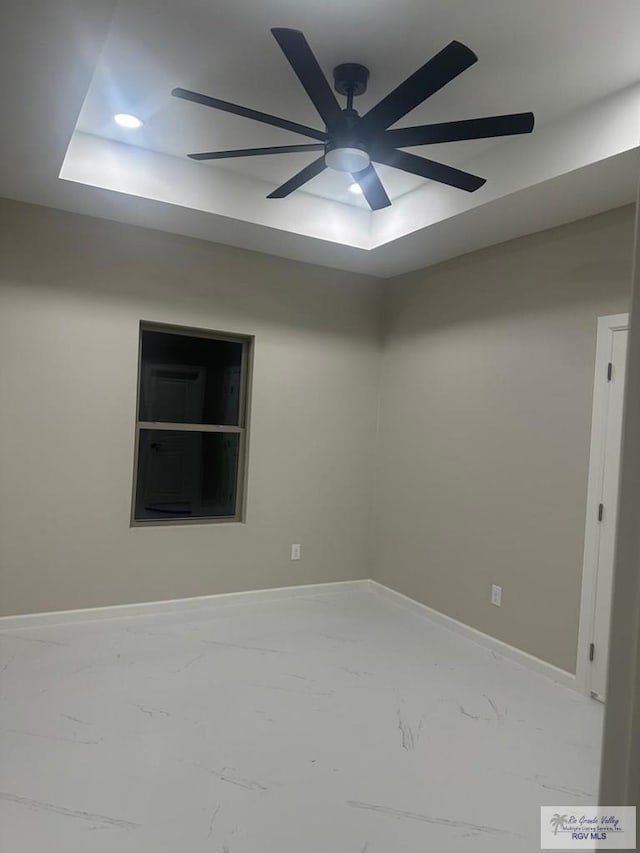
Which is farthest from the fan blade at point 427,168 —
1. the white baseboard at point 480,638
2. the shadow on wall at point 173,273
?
the white baseboard at point 480,638

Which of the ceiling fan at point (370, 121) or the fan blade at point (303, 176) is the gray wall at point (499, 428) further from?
the fan blade at point (303, 176)

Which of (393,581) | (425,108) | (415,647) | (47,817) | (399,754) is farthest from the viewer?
(393,581)

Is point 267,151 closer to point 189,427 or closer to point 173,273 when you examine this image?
point 173,273

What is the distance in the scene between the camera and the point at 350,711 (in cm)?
272

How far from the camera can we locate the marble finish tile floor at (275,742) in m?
1.94

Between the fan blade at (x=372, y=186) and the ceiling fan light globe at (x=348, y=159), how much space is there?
79 millimetres

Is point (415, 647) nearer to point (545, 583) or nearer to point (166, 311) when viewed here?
point (545, 583)

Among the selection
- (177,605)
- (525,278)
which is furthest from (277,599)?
(525,278)

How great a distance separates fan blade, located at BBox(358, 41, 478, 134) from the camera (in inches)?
65.9

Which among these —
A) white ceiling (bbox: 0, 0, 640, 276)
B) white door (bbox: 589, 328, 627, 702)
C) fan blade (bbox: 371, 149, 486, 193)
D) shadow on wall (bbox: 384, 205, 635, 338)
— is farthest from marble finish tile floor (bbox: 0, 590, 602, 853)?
white ceiling (bbox: 0, 0, 640, 276)

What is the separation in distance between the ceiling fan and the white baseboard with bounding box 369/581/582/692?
2583 mm

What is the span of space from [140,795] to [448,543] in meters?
2.50

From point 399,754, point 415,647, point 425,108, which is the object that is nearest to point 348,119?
point 425,108

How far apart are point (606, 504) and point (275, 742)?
2.00 metres
